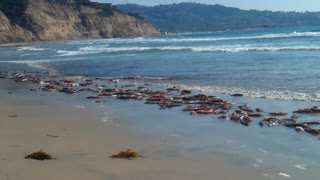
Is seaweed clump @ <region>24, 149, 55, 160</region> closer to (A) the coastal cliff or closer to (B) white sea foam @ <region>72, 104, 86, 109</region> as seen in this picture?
(B) white sea foam @ <region>72, 104, 86, 109</region>

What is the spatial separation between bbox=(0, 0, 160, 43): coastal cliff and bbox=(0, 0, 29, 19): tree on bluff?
0.91m

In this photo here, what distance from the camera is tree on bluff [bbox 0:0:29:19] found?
4631 inches

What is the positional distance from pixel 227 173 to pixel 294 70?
16.0m

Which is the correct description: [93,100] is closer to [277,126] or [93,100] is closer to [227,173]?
[277,126]

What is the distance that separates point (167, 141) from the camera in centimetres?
1015

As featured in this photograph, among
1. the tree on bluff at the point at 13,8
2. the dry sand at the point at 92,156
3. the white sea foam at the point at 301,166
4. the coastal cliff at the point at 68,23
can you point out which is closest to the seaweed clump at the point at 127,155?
the dry sand at the point at 92,156

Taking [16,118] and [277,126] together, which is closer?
[277,126]

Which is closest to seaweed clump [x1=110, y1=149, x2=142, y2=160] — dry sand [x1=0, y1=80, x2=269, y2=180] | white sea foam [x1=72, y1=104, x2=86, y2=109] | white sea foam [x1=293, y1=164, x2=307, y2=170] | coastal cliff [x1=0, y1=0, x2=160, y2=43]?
dry sand [x1=0, y1=80, x2=269, y2=180]

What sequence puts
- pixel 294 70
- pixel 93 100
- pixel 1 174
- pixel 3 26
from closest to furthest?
pixel 1 174 → pixel 93 100 → pixel 294 70 → pixel 3 26

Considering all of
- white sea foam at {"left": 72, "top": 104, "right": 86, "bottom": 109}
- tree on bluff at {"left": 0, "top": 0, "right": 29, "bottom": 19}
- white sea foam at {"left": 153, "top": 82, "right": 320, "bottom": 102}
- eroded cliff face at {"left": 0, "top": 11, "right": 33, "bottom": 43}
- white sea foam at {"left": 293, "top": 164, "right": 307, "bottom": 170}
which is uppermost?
tree on bluff at {"left": 0, "top": 0, "right": 29, "bottom": 19}

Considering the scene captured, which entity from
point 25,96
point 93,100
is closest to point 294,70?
point 93,100

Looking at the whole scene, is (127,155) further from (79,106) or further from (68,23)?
(68,23)

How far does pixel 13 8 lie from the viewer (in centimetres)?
11862

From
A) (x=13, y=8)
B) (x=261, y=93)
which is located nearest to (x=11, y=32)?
(x=13, y=8)
